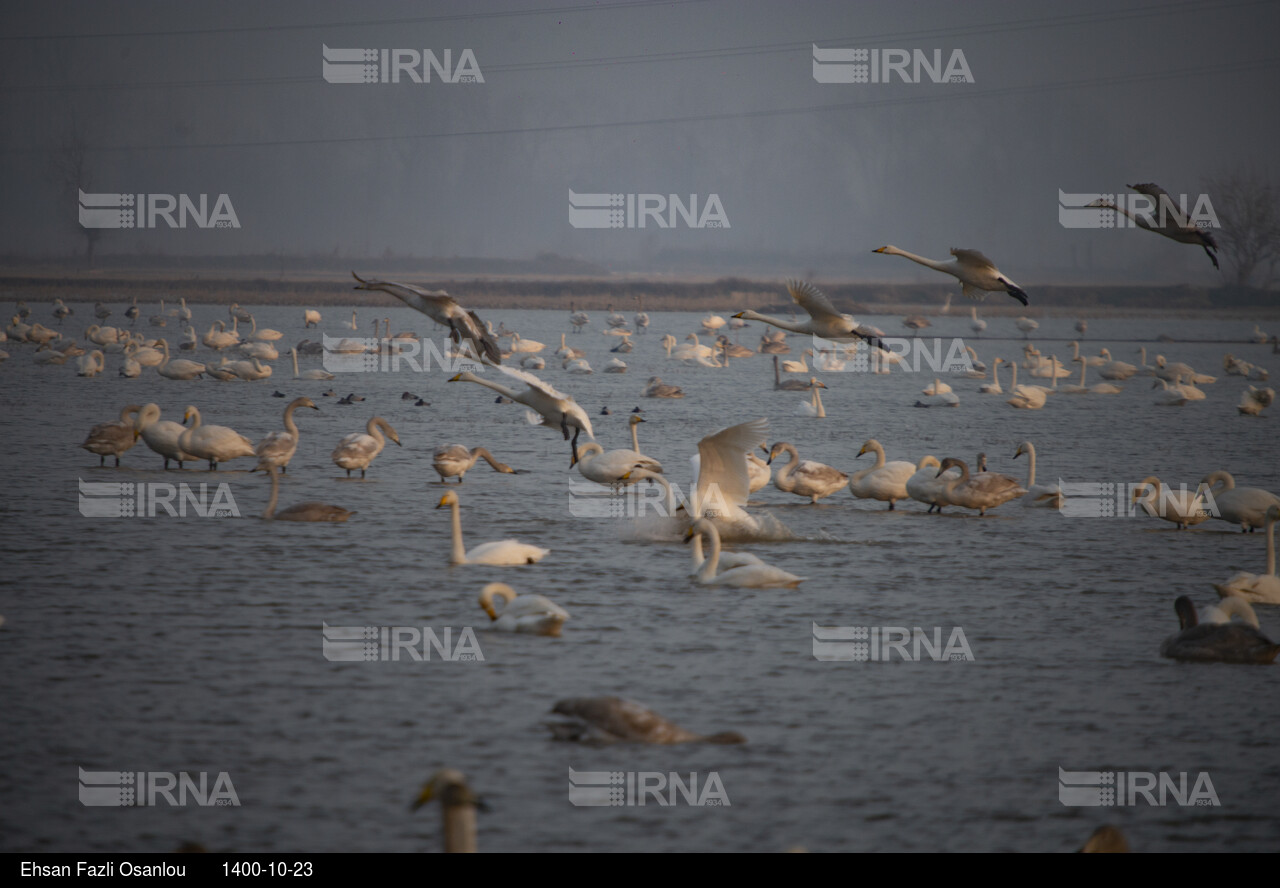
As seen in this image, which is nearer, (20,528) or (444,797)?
(444,797)

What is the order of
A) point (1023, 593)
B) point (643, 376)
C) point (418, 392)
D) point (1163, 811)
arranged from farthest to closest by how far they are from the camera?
point (643, 376)
point (418, 392)
point (1023, 593)
point (1163, 811)

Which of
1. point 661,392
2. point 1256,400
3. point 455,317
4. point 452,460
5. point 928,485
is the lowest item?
point 928,485

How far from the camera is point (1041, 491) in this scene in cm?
1509

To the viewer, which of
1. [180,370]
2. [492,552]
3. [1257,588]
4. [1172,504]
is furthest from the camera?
[180,370]

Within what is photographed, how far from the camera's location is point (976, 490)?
14.0 meters

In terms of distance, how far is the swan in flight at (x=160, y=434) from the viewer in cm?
1550

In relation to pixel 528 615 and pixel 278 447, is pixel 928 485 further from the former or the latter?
pixel 278 447

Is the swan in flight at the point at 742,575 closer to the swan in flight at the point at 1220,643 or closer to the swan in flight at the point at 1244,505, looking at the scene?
the swan in flight at the point at 1220,643

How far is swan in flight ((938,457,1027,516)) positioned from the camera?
14.1m

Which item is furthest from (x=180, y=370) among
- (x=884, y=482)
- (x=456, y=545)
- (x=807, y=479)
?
(x=456, y=545)

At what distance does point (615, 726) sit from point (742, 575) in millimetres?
3875
